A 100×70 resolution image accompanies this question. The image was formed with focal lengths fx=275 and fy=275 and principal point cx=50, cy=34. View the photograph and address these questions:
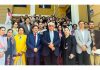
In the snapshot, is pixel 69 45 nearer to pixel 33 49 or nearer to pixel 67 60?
pixel 67 60

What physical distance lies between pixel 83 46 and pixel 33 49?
1009 mm

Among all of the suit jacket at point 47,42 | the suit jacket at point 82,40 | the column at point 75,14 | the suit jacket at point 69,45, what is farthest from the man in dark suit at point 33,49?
the column at point 75,14

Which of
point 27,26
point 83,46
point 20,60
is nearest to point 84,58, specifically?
point 83,46

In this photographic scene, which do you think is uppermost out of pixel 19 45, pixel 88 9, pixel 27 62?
pixel 88 9

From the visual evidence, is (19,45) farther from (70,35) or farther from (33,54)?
(70,35)

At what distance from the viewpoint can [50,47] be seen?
5.39 meters

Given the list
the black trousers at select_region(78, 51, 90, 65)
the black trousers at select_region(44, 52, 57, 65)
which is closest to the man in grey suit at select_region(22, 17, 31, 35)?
the black trousers at select_region(44, 52, 57, 65)

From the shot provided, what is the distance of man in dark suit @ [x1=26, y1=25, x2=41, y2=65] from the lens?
212 inches

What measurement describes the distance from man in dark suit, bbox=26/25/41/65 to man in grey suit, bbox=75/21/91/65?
0.81 metres

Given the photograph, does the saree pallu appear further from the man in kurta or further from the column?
the column

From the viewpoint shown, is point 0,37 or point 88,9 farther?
point 88,9

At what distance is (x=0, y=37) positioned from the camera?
216 inches

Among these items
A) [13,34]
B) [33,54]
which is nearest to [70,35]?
[33,54]

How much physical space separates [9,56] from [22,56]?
10.2 inches
